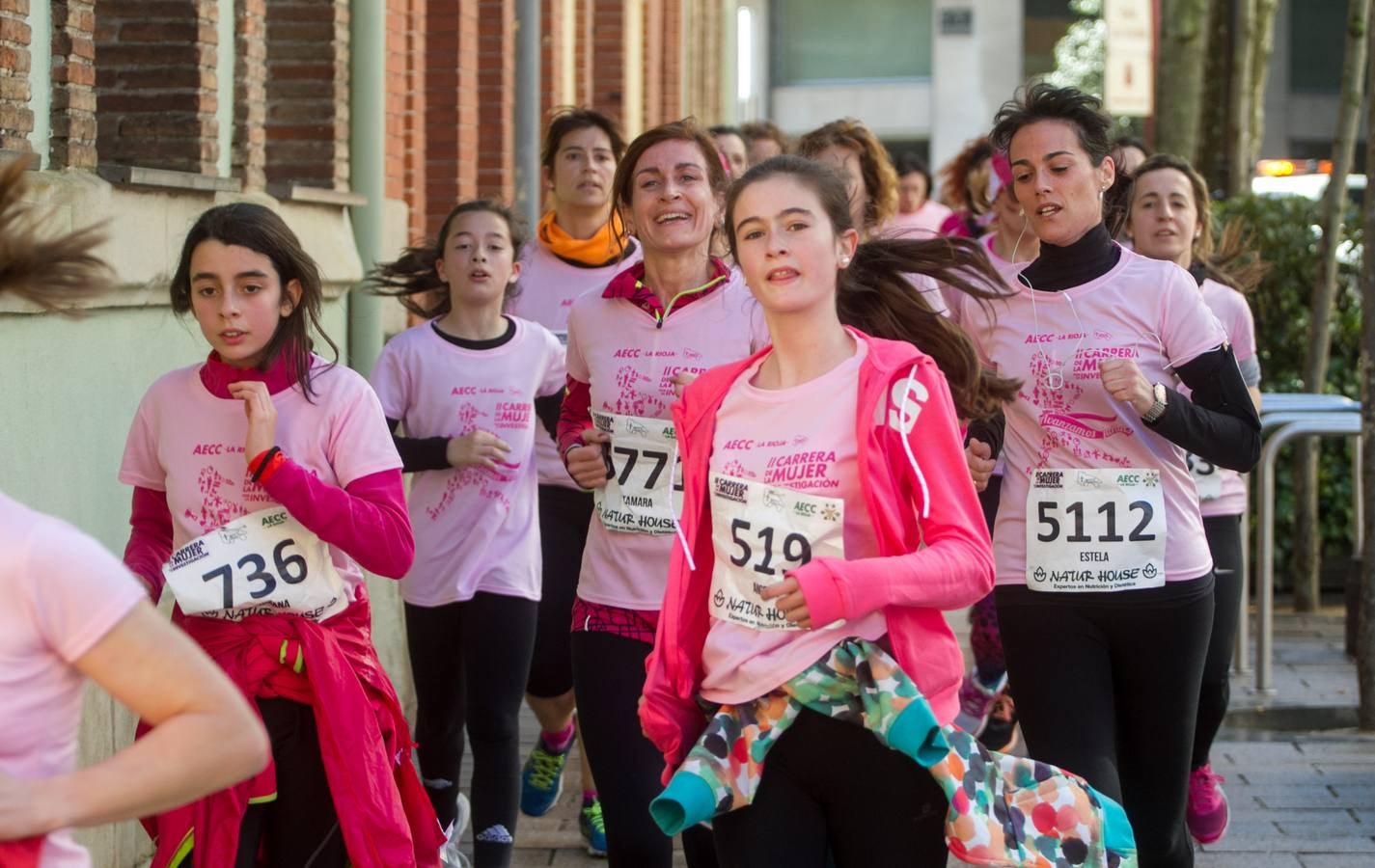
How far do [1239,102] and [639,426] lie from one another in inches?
373

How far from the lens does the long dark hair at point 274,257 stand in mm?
4059

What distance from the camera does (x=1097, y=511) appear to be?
4.48 m

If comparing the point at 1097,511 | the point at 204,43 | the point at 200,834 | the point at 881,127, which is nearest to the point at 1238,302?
the point at 1097,511

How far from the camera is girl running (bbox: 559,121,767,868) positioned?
4.52m

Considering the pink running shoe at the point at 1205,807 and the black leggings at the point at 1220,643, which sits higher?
the black leggings at the point at 1220,643

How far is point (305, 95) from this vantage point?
7953 mm

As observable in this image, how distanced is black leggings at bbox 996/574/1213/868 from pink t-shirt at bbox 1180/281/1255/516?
67.1 inches

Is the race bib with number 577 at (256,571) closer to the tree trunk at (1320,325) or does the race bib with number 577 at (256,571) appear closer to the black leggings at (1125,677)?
the black leggings at (1125,677)

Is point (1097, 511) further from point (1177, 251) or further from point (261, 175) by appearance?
point (261, 175)

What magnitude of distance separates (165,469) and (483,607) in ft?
5.26

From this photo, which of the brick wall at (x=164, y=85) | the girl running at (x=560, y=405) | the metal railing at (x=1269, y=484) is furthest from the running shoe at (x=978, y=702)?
the brick wall at (x=164, y=85)

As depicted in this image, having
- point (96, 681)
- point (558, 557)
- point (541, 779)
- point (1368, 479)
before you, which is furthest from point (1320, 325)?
point (96, 681)

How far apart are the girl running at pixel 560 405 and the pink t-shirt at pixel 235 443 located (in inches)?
67.7

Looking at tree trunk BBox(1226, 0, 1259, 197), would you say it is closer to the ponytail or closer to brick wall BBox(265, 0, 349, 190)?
brick wall BBox(265, 0, 349, 190)
